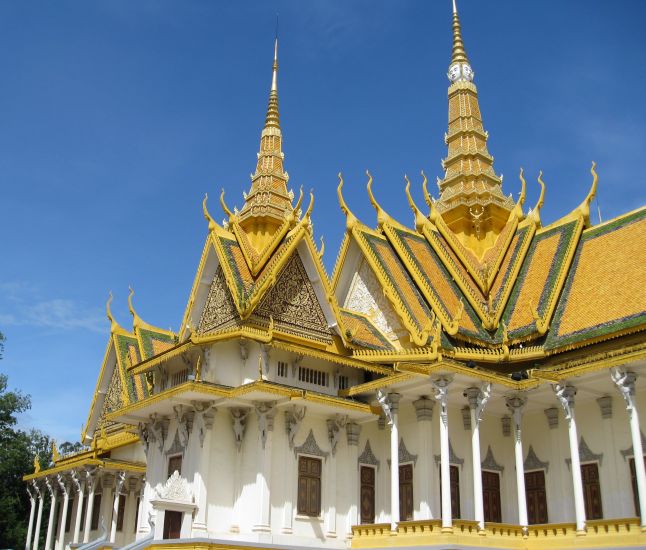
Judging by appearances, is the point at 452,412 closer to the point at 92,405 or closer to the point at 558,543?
the point at 558,543

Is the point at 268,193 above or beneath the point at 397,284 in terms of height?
above

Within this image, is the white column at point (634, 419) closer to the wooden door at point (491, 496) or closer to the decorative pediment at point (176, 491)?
the wooden door at point (491, 496)

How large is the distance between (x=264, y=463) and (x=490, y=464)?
218 inches

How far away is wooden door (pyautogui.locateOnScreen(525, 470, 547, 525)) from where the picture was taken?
1830 centimetres

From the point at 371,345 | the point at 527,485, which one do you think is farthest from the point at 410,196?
the point at 527,485

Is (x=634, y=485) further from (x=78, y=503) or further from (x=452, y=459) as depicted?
(x=78, y=503)

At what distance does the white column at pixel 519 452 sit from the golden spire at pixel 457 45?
1715 cm

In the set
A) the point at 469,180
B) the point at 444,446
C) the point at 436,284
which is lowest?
the point at 444,446

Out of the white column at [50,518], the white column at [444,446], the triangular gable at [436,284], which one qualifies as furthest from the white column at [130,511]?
the white column at [444,446]

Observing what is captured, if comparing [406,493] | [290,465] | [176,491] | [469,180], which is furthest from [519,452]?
[469,180]

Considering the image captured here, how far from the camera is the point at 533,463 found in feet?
61.7

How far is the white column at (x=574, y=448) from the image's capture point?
1569cm

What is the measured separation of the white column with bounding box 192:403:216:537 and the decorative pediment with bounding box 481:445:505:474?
6545 millimetres

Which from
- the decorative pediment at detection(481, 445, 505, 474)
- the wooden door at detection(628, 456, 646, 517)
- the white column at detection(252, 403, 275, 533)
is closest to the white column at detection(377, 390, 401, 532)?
the decorative pediment at detection(481, 445, 505, 474)
